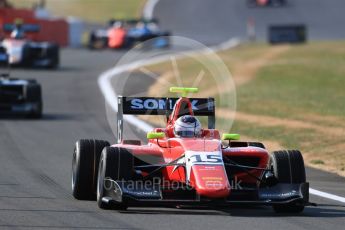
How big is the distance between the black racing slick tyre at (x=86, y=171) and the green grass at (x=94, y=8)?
6567 centimetres

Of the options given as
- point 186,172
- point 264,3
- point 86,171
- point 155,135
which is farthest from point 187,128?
point 264,3

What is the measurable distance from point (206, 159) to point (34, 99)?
1453 centimetres

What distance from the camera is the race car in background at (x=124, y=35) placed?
5716 cm

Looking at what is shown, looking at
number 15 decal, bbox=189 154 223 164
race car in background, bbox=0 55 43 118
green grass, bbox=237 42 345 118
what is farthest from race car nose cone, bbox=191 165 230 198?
race car in background, bbox=0 55 43 118

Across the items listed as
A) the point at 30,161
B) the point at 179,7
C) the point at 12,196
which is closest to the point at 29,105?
the point at 30,161

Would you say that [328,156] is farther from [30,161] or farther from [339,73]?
[339,73]

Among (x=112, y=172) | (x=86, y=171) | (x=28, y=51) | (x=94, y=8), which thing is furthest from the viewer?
(x=94, y=8)

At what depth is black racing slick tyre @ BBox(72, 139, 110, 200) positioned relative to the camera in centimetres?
1316

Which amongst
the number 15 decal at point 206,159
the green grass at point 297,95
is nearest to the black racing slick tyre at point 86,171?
the number 15 decal at point 206,159

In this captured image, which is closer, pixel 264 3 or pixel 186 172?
pixel 186 172

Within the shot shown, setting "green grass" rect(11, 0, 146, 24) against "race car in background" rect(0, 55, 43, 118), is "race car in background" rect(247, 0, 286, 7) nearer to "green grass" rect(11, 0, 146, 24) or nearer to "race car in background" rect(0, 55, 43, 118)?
"green grass" rect(11, 0, 146, 24)

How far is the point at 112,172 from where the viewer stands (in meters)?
12.3

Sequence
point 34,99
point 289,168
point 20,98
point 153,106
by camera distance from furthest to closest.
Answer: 1. point 34,99
2. point 20,98
3. point 153,106
4. point 289,168

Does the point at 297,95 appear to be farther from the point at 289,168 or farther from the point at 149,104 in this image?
the point at 289,168
